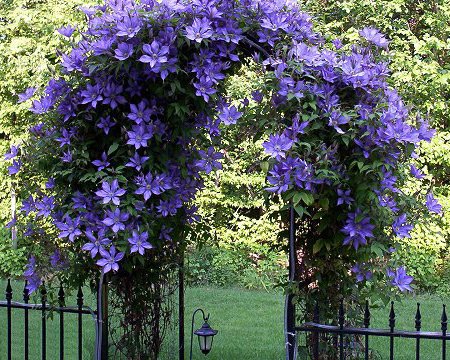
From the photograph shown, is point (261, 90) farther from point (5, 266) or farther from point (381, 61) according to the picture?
point (5, 266)

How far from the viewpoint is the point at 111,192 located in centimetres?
268

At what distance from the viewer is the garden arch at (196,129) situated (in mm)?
2549

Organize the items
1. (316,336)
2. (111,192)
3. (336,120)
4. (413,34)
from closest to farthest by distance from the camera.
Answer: (336,120)
(111,192)
(316,336)
(413,34)

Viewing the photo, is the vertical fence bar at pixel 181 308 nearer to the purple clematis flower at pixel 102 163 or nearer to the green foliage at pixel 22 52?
the purple clematis flower at pixel 102 163

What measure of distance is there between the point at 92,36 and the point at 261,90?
2.56 feet

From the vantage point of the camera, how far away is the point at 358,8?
9625 millimetres

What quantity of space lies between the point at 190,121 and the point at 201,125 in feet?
0.17

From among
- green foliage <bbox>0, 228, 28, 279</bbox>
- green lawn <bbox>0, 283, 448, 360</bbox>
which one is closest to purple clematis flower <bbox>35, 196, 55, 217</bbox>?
green lawn <bbox>0, 283, 448, 360</bbox>

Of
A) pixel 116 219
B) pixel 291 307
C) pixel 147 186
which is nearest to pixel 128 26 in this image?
pixel 147 186

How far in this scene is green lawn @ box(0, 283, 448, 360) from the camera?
5.07 m

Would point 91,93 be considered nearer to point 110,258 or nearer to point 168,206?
point 168,206

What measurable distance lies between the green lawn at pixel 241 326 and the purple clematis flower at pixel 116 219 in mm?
1154

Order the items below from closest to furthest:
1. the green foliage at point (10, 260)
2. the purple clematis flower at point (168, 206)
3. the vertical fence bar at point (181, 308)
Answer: the purple clematis flower at point (168, 206)
the vertical fence bar at point (181, 308)
the green foliage at point (10, 260)

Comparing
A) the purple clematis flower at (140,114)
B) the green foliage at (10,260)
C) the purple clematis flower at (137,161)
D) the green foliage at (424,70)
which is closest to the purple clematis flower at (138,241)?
the purple clematis flower at (137,161)
